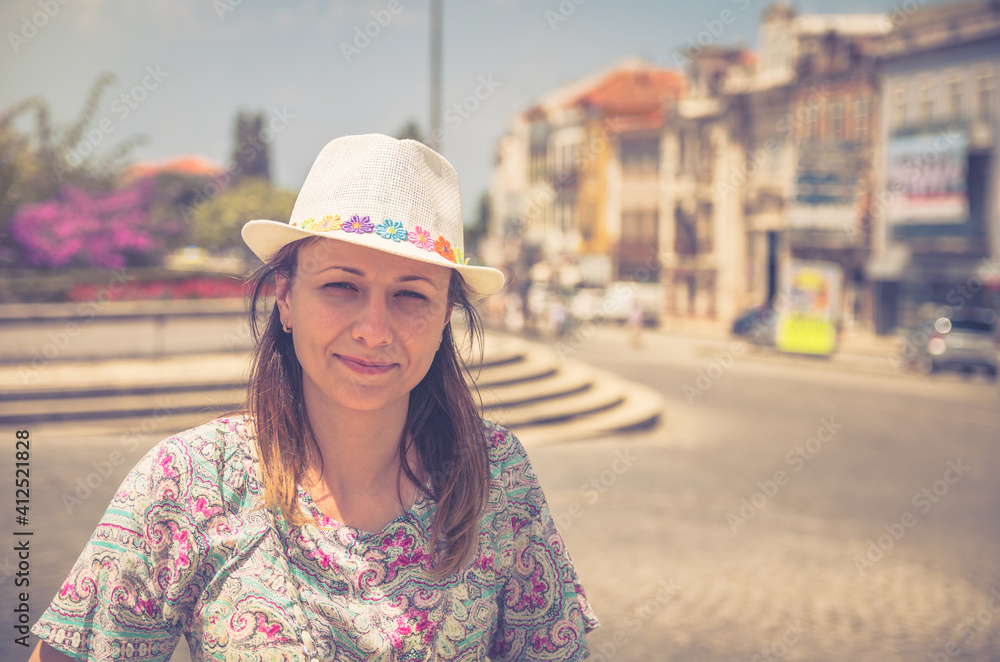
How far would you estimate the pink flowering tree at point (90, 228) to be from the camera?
18.6 metres

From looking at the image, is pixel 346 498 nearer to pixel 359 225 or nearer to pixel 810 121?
pixel 359 225

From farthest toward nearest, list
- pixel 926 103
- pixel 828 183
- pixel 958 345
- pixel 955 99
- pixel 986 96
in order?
pixel 828 183
pixel 926 103
pixel 955 99
pixel 986 96
pixel 958 345

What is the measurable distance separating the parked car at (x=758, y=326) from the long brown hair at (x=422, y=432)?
28.2 metres

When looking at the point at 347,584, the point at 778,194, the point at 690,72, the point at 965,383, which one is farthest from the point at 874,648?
the point at 690,72

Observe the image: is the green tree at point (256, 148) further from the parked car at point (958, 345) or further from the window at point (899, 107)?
the parked car at point (958, 345)

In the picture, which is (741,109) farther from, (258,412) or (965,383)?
(258,412)

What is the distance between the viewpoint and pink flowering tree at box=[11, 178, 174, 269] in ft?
61.0

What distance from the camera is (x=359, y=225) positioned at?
1.65m

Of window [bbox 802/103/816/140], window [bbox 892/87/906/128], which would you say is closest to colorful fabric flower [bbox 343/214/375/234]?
window [bbox 892/87/906/128]

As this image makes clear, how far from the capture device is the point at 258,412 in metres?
1.82

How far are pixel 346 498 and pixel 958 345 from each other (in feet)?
78.1

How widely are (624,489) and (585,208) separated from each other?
1802 inches

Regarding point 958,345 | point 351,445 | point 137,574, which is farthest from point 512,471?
point 958,345

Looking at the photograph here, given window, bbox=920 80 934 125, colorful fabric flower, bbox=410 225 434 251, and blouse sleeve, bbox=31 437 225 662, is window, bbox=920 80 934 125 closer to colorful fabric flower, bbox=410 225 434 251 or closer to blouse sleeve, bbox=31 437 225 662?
colorful fabric flower, bbox=410 225 434 251
